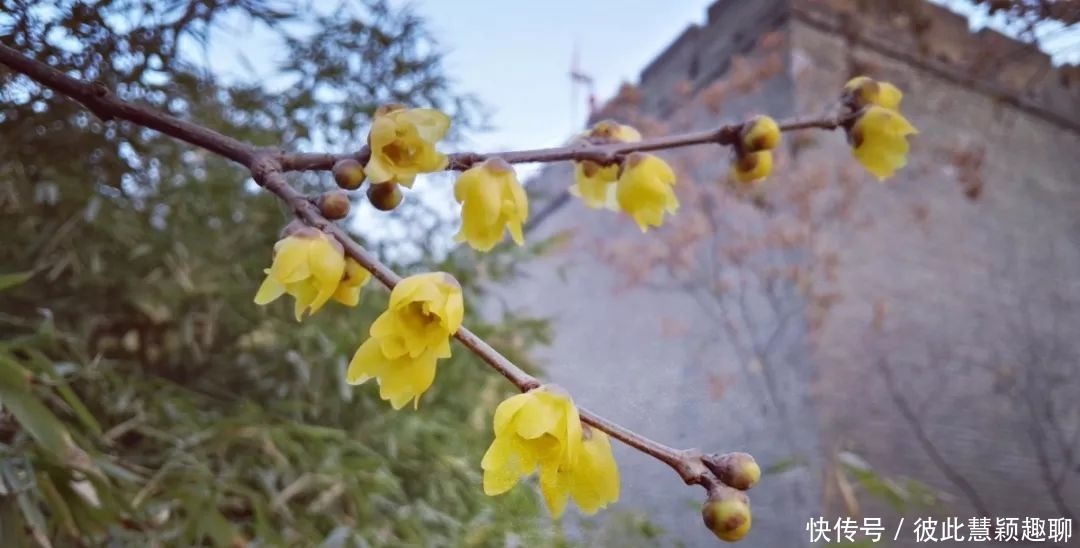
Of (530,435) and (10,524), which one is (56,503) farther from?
(530,435)

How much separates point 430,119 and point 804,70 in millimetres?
909

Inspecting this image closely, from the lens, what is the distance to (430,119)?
0.26 metres

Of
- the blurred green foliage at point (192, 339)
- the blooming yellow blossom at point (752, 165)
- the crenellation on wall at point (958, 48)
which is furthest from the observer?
the crenellation on wall at point (958, 48)

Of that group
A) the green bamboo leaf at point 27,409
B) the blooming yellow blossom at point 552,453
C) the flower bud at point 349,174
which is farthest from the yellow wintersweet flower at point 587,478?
the green bamboo leaf at point 27,409

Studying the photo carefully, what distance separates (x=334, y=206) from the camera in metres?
0.25

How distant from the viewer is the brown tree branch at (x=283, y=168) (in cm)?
23

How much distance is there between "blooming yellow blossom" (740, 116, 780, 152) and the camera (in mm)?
300

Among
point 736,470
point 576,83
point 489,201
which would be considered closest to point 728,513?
point 736,470

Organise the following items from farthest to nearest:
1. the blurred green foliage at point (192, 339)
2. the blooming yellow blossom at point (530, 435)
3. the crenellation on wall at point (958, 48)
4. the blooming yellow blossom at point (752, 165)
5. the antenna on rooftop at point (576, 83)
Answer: the antenna on rooftop at point (576, 83)
the crenellation on wall at point (958, 48)
the blurred green foliage at point (192, 339)
the blooming yellow blossom at point (752, 165)
the blooming yellow blossom at point (530, 435)

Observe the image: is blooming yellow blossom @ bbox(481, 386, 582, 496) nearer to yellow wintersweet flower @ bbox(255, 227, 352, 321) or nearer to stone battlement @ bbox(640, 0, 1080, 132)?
yellow wintersweet flower @ bbox(255, 227, 352, 321)

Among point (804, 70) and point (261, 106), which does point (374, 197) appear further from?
point (804, 70)

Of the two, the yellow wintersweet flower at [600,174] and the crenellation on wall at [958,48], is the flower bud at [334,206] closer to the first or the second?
the yellow wintersweet flower at [600,174]

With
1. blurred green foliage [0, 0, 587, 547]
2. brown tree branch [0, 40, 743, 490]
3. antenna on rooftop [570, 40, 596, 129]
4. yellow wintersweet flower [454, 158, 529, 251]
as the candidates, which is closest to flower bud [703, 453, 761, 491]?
brown tree branch [0, 40, 743, 490]

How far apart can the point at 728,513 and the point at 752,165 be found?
149 mm
